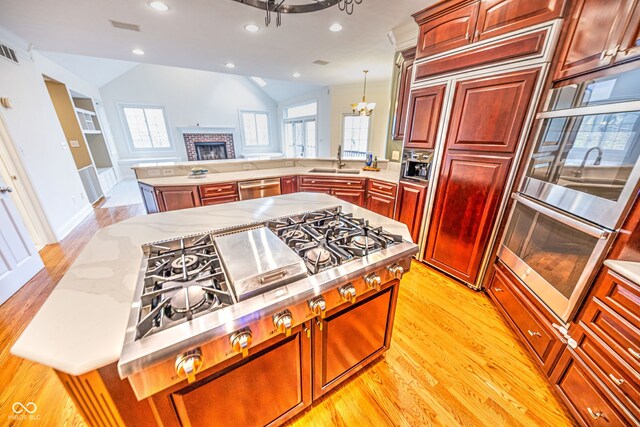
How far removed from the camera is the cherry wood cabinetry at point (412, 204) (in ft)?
7.68

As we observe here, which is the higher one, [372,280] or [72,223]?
[372,280]

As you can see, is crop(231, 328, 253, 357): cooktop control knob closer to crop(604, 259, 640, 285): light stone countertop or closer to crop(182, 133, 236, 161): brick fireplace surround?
crop(604, 259, 640, 285): light stone countertop

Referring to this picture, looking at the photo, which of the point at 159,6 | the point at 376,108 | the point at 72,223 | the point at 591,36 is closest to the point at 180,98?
the point at 72,223

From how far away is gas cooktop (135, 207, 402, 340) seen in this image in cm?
72

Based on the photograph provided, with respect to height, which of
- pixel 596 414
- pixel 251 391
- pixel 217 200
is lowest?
Result: pixel 596 414

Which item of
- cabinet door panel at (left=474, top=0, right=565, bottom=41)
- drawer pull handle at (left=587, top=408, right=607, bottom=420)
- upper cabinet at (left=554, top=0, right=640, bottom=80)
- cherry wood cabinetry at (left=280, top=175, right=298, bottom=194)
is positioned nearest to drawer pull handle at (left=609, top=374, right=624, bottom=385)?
drawer pull handle at (left=587, top=408, right=607, bottom=420)

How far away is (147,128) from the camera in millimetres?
7398

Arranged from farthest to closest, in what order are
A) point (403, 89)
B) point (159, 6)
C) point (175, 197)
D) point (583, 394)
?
point (175, 197) < point (403, 89) < point (159, 6) < point (583, 394)

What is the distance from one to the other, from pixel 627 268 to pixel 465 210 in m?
1.05

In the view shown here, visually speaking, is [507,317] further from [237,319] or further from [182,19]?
[182,19]

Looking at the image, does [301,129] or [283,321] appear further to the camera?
[301,129]

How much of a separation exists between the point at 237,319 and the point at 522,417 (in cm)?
163

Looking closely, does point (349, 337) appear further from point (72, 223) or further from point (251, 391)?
point (72, 223)

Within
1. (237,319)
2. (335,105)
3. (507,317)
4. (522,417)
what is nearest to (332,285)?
(237,319)
